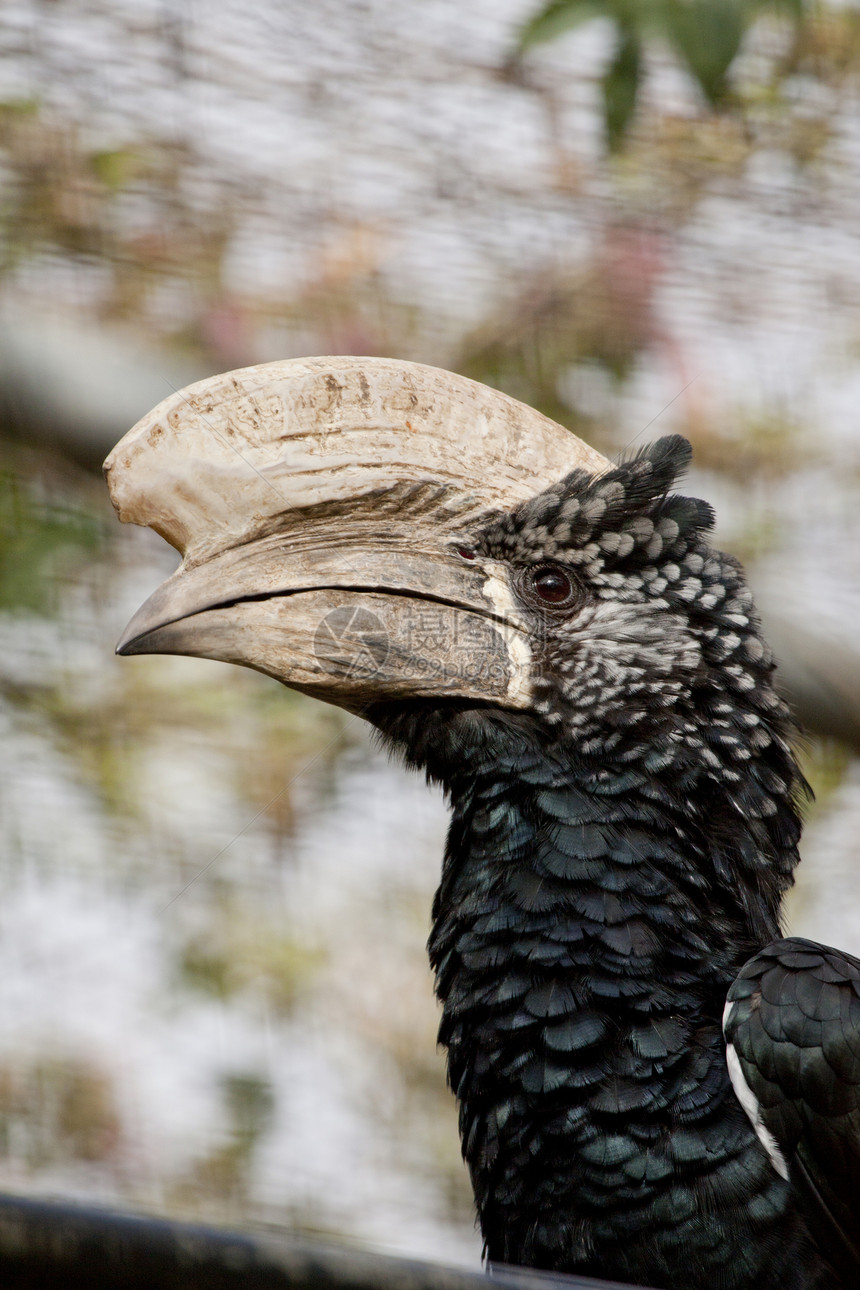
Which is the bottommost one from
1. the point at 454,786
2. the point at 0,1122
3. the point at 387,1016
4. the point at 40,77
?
the point at 0,1122

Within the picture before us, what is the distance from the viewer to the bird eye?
77.0 inches

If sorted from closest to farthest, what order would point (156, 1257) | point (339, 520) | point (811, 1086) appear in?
point (156, 1257) < point (811, 1086) < point (339, 520)

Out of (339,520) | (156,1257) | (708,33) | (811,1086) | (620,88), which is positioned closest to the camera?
(156,1257)

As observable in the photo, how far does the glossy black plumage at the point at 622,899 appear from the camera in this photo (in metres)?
1.59

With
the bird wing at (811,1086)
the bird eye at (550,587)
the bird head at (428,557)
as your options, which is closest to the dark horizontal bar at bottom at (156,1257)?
A: the bird wing at (811,1086)

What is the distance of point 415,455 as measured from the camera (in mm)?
1871

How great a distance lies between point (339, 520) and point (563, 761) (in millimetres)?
443

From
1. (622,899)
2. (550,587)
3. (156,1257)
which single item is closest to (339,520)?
(550,587)

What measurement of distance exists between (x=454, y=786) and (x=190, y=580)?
1.56 ft

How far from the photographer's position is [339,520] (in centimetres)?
186

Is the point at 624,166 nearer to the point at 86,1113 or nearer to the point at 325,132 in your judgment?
the point at 325,132

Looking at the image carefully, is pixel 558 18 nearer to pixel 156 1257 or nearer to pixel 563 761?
pixel 563 761

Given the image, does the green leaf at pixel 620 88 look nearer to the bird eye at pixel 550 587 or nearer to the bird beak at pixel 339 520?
the bird beak at pixel 339 520

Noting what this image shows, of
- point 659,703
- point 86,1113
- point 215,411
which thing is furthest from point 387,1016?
point 215,411
